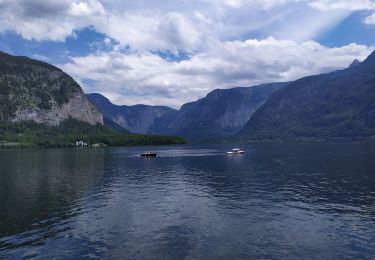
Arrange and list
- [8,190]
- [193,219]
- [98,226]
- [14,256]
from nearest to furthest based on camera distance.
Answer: [14,256] → [98,226] → [193,219] → [8,190]

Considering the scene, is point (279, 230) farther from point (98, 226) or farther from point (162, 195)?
point (162, 195)

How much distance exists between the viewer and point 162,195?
96875mm

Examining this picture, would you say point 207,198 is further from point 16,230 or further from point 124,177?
point 124,177

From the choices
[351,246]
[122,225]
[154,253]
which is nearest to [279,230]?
[351,246]

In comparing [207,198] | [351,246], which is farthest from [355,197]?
[351,246]

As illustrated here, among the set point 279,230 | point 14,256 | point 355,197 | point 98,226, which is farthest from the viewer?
point 355,197

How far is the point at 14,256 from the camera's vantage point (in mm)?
50000

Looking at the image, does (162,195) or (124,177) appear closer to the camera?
(162,195)

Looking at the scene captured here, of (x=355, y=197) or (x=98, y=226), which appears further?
(x=355, y=197)

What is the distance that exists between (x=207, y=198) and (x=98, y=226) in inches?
1300

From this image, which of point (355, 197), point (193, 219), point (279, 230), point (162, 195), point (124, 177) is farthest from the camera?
point (124, 177)

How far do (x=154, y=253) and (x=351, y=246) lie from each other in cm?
2689

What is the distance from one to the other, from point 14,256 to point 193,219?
30935 mm

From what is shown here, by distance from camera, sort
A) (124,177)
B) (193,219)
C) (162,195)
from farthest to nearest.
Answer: (124,177)
(162,195)
(193,219)
